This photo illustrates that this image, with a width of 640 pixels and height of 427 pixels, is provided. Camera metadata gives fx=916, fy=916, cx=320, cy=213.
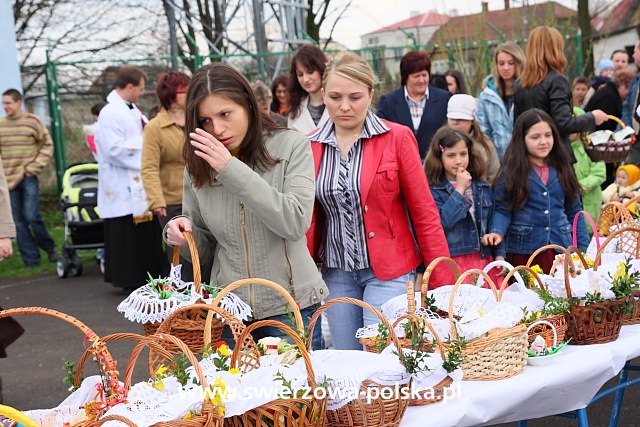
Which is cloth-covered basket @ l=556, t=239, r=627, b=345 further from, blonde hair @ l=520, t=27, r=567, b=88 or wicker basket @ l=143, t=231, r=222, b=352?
blonde hair @ l=520, t=27, r=567, b=88

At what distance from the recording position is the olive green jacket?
10.5ft

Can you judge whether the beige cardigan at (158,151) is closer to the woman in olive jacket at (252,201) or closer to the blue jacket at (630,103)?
the woman in olive jacket at (252,201)

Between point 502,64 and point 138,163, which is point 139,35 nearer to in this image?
point 138,163

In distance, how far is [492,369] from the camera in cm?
292

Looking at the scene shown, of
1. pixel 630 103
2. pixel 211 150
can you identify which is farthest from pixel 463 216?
pixel 630 103

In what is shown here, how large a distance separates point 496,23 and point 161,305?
48.6ft

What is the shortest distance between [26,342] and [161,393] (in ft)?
16.9

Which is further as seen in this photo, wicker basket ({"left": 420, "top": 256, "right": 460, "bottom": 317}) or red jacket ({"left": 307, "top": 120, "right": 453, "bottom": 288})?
red jacket ({"left": 307, "top": 120, "right": 453, "bottom": 288})

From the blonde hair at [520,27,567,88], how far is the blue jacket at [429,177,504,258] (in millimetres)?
1574

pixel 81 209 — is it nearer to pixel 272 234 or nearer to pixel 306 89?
pixel 306 89

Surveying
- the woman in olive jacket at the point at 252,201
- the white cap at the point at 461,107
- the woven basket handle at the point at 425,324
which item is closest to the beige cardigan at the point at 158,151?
the white cap at the point at 461,107

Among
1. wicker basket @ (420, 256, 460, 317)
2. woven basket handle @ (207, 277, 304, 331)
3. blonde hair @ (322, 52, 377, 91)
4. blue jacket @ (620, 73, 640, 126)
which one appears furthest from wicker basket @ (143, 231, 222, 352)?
blue jacket @ (620, 73, 640, 126)

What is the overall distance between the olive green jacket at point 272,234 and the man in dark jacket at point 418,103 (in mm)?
3291

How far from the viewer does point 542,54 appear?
20.6 feet
